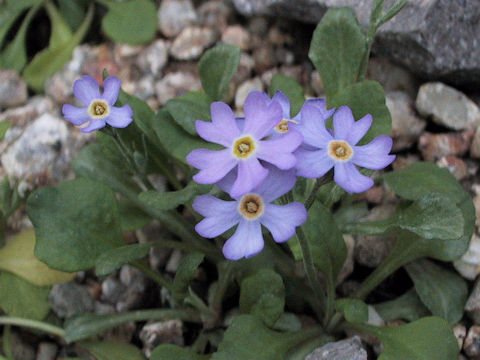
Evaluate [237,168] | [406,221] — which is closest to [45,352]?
[237,168]

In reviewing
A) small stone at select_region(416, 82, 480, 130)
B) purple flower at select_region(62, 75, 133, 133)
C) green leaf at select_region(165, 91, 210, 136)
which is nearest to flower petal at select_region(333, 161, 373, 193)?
purple flower at select_region(62, 75, 133, 133)

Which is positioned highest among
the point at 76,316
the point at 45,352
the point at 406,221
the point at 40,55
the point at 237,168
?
the point at 237,168

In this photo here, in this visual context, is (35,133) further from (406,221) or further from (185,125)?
(406,221)

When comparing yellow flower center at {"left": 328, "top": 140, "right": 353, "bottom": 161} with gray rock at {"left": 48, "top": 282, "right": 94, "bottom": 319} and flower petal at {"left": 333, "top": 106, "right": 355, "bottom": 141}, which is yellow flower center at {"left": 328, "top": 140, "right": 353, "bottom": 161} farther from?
gray rock at {"left": 48, "top": 282, "right": 94, "bottom": 319}

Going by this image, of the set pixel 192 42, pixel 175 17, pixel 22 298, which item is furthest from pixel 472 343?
pixel 175 17

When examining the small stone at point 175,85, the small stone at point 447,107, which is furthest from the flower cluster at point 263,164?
the small stone at point 175,85

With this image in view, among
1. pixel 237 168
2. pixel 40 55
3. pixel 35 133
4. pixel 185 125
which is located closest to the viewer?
pixel 237 168

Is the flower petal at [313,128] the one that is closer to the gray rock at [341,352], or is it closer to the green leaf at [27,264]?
the gray rock at [341,352]
